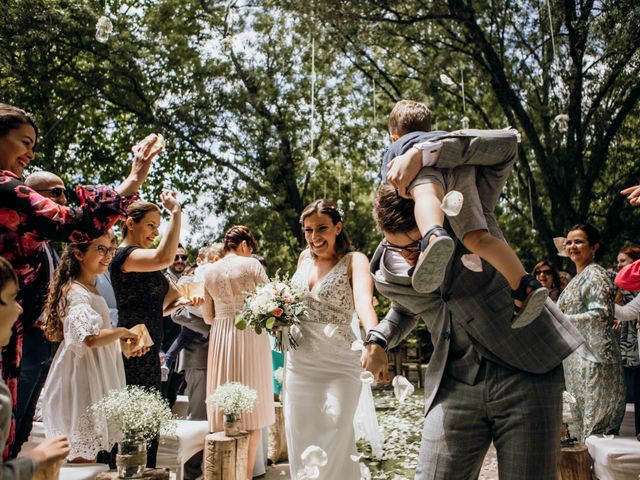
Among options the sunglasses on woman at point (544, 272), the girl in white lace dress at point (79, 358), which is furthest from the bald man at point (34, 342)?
the sunglasses on woman at point (544, 272)

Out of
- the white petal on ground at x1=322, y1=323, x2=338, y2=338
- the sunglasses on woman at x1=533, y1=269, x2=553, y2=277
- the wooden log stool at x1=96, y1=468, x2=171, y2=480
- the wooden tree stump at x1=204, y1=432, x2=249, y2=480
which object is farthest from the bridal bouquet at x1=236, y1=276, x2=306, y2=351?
the sunglasses on woman at x1=533, y1=269, x2=553, y2=277

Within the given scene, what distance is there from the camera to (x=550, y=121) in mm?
11398

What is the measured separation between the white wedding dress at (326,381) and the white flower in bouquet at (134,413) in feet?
3.55

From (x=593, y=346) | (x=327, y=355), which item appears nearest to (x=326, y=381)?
(x=327, y=355)

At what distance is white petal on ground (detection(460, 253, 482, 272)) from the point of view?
223 cm

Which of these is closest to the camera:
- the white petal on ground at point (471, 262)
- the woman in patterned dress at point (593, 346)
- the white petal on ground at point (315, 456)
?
the white petal on ground at point (471, 262)

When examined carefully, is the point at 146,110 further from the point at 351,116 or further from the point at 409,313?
the point at 409,313

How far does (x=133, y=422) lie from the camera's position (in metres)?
3.19

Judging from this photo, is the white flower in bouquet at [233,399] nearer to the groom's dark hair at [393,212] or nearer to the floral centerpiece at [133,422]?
the floral centerpiece at [133,422]

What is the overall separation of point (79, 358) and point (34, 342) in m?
0.40

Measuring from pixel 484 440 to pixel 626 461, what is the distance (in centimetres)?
213

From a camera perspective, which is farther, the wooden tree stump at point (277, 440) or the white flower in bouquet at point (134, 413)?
the wooden tree stump at point (277, 440)

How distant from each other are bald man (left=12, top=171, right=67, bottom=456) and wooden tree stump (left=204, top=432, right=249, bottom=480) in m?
1.45

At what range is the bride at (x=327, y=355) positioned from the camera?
4062 millimetres
